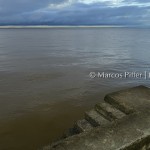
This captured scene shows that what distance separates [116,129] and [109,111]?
0.88 m

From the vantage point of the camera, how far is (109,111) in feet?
13.8

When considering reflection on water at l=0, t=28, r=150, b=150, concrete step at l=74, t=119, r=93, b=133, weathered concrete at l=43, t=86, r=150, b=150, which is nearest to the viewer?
weathered concrete at l=43, t=86, r=150, b=150

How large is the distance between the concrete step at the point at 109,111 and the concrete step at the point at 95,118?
0.07m

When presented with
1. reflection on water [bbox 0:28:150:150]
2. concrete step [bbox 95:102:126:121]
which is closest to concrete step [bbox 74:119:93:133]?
concrete step [bbox 95:102:126:121]

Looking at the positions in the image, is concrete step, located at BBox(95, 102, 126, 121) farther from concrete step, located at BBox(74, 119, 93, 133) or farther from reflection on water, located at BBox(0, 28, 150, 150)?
reflection on water, located at BBox(0, 28, 150, 150)

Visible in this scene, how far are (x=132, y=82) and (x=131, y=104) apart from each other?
7.90 meters

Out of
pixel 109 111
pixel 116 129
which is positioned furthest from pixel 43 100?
pixel 116 129

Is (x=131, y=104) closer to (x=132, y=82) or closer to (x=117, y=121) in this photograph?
(x=117, y=121)

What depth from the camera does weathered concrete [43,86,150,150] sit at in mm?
3012

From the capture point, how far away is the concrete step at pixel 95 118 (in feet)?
13.3

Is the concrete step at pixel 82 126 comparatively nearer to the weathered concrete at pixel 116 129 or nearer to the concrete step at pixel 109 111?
the weathered concrete at pixel 116 129

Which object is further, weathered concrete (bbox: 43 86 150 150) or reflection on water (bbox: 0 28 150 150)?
reflection on water (bbox: 0 28 150 150)

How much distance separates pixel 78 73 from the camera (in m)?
14.0

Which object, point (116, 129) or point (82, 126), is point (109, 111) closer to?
point (82, 126)
